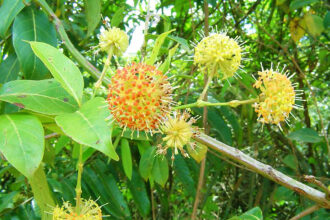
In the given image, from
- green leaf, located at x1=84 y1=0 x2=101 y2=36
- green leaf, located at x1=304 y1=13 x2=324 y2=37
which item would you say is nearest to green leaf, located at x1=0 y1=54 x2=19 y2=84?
green leaf, located at x1=84 y1=0 x2=101 y2=36

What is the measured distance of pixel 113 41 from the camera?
1.06m

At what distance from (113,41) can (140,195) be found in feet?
2.80

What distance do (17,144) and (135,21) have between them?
2.11 m

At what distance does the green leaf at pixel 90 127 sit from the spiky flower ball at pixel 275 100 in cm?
40

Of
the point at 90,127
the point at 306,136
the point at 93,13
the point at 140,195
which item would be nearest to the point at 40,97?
the point at 90,127

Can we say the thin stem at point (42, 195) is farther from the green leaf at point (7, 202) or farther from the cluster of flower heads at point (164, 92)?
the green leaf at point (7, 202)

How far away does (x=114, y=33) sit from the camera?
1.06 m

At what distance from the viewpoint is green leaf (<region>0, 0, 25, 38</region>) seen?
112 centimetres

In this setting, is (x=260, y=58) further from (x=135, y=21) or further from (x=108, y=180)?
Answer: (x=108, y=180)

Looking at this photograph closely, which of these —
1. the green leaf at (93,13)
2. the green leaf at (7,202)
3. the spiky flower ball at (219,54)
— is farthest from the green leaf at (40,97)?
the green leaf at (7,202)

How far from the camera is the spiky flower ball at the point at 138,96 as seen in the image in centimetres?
81

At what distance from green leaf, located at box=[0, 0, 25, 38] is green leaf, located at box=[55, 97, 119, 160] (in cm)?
53

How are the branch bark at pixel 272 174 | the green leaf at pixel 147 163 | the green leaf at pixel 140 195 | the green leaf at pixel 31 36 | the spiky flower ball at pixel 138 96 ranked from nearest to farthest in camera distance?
the spiky flower ball at pixel 138 96 < the branch bark at pixel 272 174 < the green leaf at pixel 31 36 < the green leaf at pixel 147 163 < the green leaf at pixel 140 195

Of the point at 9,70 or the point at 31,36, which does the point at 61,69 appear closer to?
the point at 31,36
